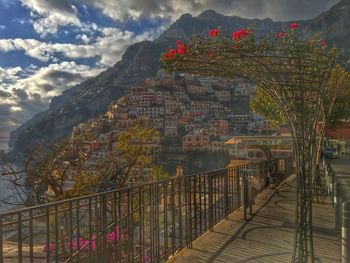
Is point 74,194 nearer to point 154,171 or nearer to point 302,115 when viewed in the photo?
point 154,171

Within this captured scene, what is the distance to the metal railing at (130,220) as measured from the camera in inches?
94.1

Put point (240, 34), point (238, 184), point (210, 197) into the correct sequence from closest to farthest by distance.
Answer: point (240, 34)
point (210, 197)
point (238, 184)

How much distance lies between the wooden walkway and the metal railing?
223mm

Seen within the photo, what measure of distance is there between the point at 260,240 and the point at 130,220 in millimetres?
2249

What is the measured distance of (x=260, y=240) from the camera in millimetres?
5070

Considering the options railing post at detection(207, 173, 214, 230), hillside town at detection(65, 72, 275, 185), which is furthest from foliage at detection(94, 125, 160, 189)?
hillside town at detection(65, 72, 275, 185)

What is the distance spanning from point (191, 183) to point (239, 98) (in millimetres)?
129696

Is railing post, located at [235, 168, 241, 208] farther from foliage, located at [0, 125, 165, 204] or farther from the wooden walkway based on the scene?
foliage, located at [0, 125, 165, 204]

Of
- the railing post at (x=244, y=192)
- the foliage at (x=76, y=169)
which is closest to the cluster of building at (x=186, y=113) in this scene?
the foliage at (x=76, y=169)

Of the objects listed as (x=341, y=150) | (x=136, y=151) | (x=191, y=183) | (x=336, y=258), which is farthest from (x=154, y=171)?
(x=341, y=150)

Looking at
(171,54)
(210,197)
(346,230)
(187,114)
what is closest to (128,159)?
(210,197)

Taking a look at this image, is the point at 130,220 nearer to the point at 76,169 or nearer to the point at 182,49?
the point at 182,49

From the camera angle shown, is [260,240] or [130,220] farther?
[260,240]

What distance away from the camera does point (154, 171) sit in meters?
14.9
